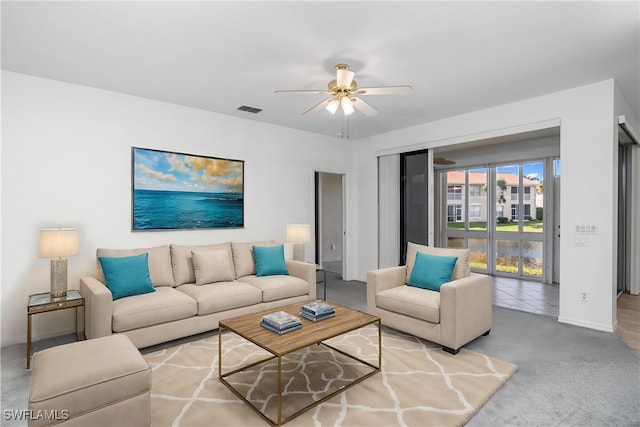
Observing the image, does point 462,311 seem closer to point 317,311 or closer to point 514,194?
point 317,311

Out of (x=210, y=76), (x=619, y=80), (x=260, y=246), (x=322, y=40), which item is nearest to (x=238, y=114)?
(x=210, y=76)

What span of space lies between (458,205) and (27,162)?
23.6 feet

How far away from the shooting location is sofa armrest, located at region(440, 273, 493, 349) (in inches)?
119

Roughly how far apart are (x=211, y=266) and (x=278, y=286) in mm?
807

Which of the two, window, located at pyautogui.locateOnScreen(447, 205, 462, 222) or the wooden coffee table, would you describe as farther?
window, located at pyautogui.locateOnScreen(447, 205, 462, 222)

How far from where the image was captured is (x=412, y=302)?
3.32 meters

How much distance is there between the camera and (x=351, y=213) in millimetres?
6340

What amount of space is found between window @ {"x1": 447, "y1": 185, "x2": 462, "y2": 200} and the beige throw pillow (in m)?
5.37

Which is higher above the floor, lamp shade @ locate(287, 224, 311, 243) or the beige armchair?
lamp shade @ locate(287, 224, 311, 243)

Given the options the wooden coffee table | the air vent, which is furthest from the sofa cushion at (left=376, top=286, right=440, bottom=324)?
the air vent

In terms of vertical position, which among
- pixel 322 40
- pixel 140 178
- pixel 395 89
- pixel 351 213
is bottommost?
pixel 351 213

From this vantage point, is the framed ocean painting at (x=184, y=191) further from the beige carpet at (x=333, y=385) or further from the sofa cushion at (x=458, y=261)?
the sofa cushion at (x=458, y=261)

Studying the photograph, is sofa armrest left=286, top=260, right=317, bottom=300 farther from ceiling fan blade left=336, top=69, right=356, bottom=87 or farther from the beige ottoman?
the beige ottoman

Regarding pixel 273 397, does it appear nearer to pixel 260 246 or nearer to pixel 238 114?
pixel 260 246
